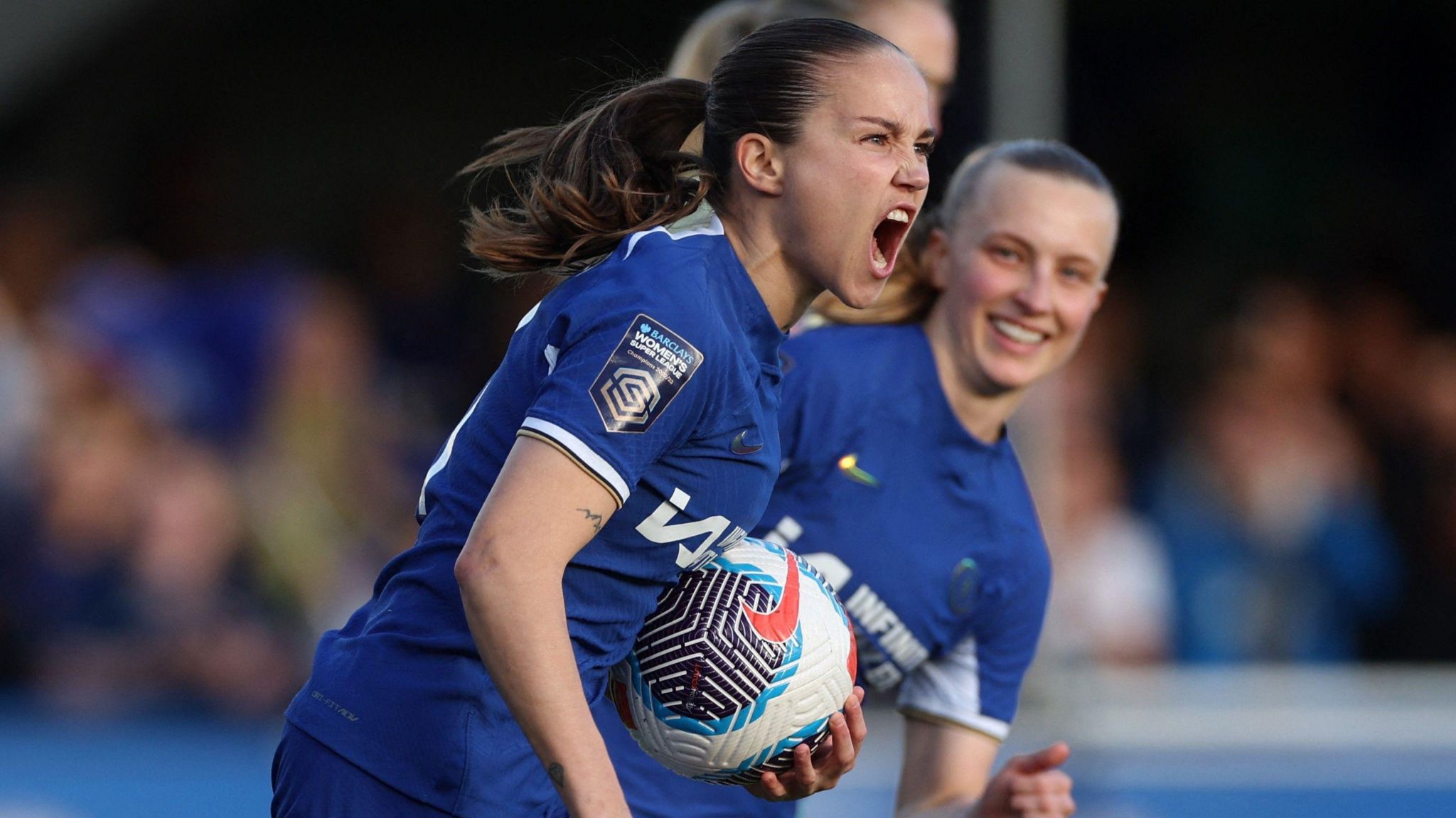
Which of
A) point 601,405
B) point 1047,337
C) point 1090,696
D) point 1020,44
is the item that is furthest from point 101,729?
point 601,405

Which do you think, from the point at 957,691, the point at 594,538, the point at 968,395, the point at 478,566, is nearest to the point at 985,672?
the point at 957,691

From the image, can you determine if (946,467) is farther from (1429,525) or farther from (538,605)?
(1429,525)

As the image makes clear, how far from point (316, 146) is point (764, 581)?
8.55m

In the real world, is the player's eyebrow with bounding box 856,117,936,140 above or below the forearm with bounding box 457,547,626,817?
above

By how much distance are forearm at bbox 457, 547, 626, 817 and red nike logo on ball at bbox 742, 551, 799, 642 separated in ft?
1.36

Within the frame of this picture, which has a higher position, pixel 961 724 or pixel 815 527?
pixel 815 527

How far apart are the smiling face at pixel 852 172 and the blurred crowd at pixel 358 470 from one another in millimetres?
4598

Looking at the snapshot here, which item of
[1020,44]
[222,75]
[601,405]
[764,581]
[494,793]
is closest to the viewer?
[601,405]

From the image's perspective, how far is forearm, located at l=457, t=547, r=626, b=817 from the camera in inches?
81.0

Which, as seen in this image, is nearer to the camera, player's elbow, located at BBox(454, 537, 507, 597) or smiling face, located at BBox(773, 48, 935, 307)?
player's elbow, located at BBox(454, 537, 507, 597)

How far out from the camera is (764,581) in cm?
251

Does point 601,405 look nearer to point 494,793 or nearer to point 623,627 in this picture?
point 623,627

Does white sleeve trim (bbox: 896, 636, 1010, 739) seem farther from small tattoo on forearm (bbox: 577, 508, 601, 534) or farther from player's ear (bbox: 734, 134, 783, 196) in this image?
small tattoo on forearm (bbox: 577, 508, 601, 534)

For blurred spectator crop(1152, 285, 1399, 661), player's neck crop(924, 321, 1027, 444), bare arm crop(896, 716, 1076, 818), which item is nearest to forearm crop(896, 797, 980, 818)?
bare arm crop(896, 716, 1076, 818)
